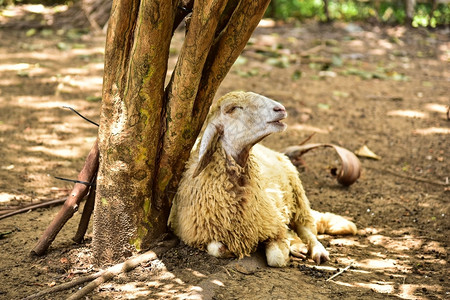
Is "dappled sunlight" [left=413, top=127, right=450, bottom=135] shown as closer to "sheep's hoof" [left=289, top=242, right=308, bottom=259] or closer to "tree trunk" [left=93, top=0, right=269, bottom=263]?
"sheep's hoof" [left=289, top=242, right=308, bottom=259]

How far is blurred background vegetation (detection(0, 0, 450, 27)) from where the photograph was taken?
38.9 feet

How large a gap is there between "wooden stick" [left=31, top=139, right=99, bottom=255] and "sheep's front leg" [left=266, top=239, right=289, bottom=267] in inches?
52.8

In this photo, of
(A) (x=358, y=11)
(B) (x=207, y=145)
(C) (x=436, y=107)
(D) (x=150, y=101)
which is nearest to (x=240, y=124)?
(B) (x=207, y=145)

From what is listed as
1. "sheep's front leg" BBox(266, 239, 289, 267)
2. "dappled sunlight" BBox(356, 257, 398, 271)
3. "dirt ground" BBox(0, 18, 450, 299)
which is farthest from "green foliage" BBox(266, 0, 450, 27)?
"sheep's front leg" BBox(266, 239, 289, 267)

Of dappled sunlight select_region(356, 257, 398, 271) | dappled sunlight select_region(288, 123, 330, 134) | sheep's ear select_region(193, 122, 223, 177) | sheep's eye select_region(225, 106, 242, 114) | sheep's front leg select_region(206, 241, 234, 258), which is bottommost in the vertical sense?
dappled sunlight select_region(356, 257, 398, 271)

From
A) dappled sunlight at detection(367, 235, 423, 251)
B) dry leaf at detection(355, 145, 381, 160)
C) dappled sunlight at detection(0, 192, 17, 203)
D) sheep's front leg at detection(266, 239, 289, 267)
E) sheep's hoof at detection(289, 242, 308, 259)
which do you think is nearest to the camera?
sheep's front leg at detection(266, 239, 289, 267)

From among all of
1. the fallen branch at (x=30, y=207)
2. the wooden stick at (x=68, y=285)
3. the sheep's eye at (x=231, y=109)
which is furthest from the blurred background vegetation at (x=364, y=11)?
the wooden stick at (x=68, y=285)

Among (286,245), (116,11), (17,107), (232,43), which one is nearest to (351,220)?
(286,245)

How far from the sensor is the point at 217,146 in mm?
3643

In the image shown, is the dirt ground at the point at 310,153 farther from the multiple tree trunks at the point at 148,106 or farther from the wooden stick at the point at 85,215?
the multiple tree trunks at the point at 148,106

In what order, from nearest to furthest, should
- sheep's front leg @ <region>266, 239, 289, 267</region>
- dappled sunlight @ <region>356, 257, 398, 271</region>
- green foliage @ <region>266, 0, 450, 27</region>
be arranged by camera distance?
sheep's front leg @ <region>266, 239, 289, 267</region>
dappled sunlight @ <region>356, 257, 398, 271</region>
green foliage @ <region>266, 0, 450, 27</region>

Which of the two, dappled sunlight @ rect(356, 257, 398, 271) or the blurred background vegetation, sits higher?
the blurred background vegetation

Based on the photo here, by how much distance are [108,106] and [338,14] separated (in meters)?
10.3

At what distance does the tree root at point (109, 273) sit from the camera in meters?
3.19
